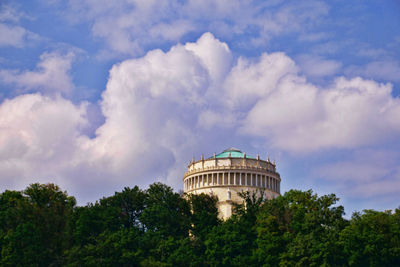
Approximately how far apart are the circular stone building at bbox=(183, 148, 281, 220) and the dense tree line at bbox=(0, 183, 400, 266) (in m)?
21.5

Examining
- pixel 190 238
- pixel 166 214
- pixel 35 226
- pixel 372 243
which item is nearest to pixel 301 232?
pixel 372 243

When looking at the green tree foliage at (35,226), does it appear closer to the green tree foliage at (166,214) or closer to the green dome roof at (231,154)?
the green tree foliage at (166,214)

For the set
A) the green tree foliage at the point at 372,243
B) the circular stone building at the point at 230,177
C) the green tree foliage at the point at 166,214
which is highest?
the circular stone building at the point at 230,177

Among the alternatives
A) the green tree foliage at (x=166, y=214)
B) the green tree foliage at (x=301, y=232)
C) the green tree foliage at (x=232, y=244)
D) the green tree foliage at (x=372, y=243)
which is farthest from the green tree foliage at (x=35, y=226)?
the green tree foliage at (x=372, y=243)

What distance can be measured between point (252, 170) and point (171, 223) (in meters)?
31.3

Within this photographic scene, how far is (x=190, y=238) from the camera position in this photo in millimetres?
73375

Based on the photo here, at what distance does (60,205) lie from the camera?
72688 millimetres

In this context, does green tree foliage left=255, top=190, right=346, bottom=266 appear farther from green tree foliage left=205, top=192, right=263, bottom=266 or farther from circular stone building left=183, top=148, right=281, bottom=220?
circular stone building left=183, top=148, right=281, bottom=220

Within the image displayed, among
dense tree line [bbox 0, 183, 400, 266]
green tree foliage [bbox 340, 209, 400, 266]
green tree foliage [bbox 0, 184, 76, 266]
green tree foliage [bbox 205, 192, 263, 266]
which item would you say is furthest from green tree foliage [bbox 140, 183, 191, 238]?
green tree foliage [bbox 340, 209, 400, 266]

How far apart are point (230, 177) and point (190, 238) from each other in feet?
100

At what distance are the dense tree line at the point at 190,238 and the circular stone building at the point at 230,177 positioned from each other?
846 inches

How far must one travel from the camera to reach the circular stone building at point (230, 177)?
332 ft

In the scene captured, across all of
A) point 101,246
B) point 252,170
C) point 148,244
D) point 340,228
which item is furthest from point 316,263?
point 252,170

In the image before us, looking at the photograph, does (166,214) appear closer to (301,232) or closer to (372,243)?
(301,232)
